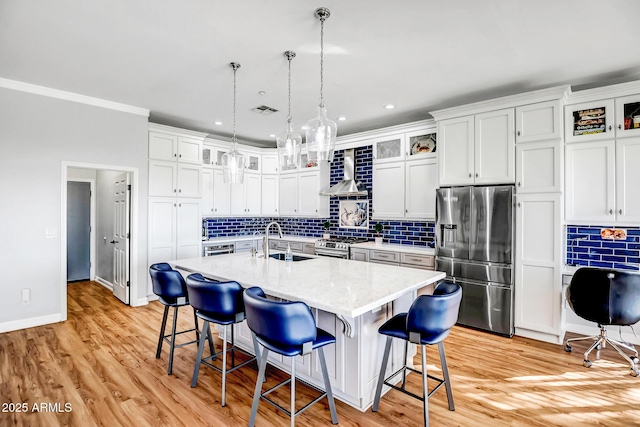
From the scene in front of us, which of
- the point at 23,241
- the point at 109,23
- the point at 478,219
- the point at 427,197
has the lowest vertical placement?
the point at 23,241

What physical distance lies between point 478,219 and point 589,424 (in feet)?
7.04

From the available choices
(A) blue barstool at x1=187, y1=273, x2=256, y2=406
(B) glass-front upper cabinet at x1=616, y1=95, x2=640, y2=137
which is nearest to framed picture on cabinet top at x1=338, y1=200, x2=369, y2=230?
(B) glass-front upper cabinet at x1=616, y1=95, x2=640, y2=137

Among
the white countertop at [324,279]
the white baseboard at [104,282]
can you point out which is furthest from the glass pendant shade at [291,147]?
the white baseboard at [104,282]

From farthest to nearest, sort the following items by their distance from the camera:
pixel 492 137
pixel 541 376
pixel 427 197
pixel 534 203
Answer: pixel 427 197
pixel 492 137
pixel 534 203
pixel 541 376

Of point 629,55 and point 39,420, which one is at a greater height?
point 629,55

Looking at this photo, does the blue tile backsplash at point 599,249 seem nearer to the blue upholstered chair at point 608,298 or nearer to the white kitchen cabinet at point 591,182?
the white kitchen cabinet at point 591,182

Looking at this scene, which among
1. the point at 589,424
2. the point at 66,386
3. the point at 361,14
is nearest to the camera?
the point at 589,424

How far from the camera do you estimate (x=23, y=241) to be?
3.77 metres

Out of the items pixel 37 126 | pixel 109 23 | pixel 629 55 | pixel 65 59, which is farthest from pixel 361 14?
pixel 37 126

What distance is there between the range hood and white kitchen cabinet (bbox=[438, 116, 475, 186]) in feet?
4.81

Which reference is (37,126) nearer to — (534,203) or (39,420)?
(39,420)

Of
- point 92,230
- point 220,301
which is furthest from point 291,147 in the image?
point 92,230

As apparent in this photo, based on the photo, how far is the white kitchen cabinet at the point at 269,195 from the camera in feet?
21.5

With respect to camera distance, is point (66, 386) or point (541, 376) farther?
point (541, 376)
